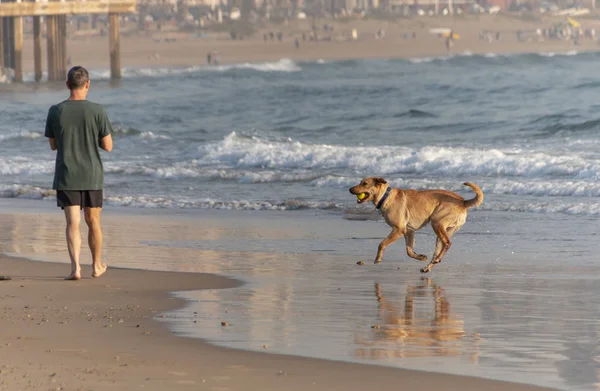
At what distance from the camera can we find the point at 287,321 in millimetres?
6832

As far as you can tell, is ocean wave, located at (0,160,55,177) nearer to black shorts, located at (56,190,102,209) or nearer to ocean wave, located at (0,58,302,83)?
black shorts, located at (56,190,102,209)

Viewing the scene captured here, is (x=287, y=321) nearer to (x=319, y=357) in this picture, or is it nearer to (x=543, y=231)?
(x=319, y=357)

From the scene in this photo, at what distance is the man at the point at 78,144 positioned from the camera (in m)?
7.97

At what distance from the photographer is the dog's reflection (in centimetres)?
604

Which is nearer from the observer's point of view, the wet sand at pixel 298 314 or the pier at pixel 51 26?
the wet sand at pixel 298 314

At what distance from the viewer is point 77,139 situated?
26.3 feet

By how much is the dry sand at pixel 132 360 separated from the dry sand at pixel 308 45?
6314cm

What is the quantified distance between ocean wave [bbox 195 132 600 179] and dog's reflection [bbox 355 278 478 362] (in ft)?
30.5

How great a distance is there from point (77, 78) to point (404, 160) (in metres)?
11.1

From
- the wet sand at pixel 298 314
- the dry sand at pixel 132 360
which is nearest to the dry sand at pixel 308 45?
the wet sand at pixel 298 314

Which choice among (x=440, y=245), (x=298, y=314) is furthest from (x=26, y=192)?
(x=298, y=314)

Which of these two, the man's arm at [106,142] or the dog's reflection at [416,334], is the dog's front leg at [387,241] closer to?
the dog's reflection at [416,334]

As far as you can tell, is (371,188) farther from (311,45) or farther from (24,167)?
(311,45)

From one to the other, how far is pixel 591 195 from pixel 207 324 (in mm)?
8701
